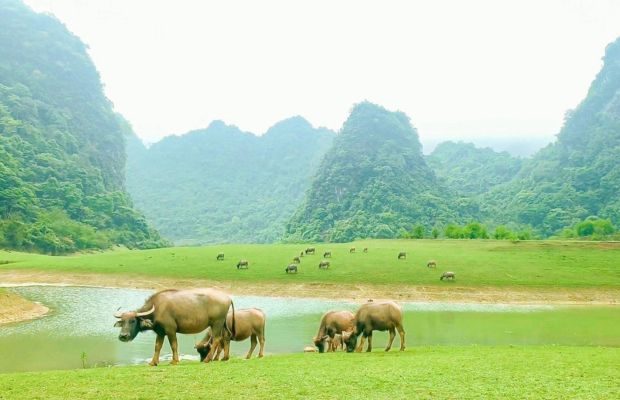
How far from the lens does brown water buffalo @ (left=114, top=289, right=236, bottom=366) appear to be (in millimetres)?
14406

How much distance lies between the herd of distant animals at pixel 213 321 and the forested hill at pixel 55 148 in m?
62.5

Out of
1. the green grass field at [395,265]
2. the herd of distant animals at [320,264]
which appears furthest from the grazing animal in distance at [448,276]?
the green grass field at [395,265]

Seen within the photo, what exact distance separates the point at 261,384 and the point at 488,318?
978 inches

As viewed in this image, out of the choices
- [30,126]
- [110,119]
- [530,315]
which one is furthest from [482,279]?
[110,119]

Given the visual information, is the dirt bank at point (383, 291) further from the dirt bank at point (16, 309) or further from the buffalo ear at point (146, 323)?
the buffalo ear at point (146, 323)

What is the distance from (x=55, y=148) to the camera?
354 ft

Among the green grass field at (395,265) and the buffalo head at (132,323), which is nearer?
the buffalo head at (132,323)

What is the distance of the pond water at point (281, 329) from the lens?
66.5 ft

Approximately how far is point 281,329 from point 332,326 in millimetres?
8145

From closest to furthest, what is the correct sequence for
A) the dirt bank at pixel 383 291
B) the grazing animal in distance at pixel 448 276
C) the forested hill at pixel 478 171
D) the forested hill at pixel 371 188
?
1. the dirt bank at pixel 383 291
2. the grazing animal in distance at pixel 448 276
3. the forested hill at pixel 371 188
4. the forested hill at pixel 478 171

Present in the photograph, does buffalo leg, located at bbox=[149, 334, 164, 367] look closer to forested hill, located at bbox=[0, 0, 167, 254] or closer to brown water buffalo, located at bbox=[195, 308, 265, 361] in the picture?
brown water buffalo, located at bbox=[195, 308, 265, 361]

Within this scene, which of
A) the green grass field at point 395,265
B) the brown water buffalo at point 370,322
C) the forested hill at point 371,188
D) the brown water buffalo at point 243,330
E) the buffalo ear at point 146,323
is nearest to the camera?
the buffalo ear at point 146,323

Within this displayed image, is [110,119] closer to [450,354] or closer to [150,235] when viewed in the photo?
[150,235]

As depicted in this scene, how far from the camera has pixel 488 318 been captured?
107ft
